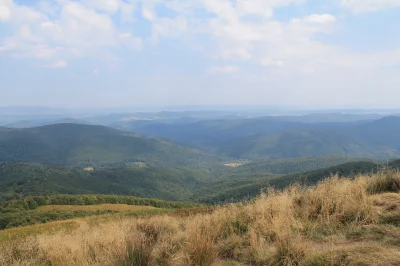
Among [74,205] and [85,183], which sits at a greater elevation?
[74,205]

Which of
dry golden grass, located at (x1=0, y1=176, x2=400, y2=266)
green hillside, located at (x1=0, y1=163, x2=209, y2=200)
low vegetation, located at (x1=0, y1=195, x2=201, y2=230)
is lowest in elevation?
green hillside, located at (x1=0, y1=163, x2=209, y2=200)

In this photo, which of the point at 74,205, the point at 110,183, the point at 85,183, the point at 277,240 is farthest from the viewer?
the point at 110,183

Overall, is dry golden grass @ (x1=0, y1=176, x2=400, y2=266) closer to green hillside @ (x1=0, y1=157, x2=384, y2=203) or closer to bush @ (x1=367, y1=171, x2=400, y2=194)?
bush @ (x1=367, y1=171, x2=400, y2=194)

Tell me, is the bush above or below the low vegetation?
above

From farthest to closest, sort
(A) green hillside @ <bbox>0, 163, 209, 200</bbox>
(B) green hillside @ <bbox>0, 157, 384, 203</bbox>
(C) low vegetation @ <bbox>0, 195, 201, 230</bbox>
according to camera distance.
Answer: (A) green hillside @ <bbox>0, 163, 209, 200</bbox> < (B) green hillside @ <bbox>0, 157, 384, 203</bbox> < (C) low vegetation @ <bbox>0, 195, 201, 230</bbox>

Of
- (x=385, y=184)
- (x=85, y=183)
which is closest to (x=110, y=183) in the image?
(x=85, y=183)

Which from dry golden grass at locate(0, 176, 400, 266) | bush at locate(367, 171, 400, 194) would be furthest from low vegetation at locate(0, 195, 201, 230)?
dry golden grass at locate(0, 176, 400, 266)

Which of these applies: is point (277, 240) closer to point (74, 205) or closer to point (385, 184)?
point (385, 184)

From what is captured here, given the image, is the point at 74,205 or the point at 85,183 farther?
the point at 85,183

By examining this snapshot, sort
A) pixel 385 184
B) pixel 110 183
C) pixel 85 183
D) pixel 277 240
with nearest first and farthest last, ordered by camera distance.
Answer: pixel 277 240 < pixel 385 184 < pixel 85 183 < pixel 110 183

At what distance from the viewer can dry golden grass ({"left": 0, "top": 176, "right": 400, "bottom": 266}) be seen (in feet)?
14.3

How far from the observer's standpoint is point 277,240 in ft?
15.7

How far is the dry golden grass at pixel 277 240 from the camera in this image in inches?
172

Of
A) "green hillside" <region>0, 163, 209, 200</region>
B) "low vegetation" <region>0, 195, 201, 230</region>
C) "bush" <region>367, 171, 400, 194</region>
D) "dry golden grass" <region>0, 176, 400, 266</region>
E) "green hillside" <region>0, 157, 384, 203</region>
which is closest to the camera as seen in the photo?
"dry golden grass" <region>0, 176, 400, 266</region>
